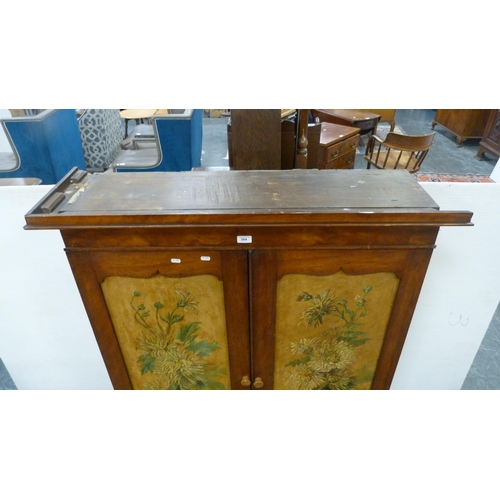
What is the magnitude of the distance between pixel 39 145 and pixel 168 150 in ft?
2.88

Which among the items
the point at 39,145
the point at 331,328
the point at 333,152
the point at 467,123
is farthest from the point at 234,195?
the point at 467,123

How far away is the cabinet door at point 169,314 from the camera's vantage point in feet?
3.22

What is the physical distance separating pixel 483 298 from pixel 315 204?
2.96 feet

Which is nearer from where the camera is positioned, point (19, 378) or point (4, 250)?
point (4, 250)

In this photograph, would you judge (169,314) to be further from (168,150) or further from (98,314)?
(168,150)

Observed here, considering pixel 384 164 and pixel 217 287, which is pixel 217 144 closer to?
pixel 384 164

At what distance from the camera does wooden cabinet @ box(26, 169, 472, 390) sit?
0.91 m

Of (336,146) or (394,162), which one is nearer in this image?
(336,146)

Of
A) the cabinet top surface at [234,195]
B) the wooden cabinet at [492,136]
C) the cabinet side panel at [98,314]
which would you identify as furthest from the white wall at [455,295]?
the wooden cabinet at [492,136]

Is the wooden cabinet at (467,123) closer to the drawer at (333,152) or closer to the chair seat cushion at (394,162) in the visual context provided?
the chair seat cushion at (394,162)

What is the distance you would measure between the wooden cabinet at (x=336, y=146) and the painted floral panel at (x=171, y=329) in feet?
4.76

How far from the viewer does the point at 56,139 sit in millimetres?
2623

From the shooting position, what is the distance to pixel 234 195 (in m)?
0.98

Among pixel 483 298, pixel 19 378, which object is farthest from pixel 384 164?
pixel 19 378
